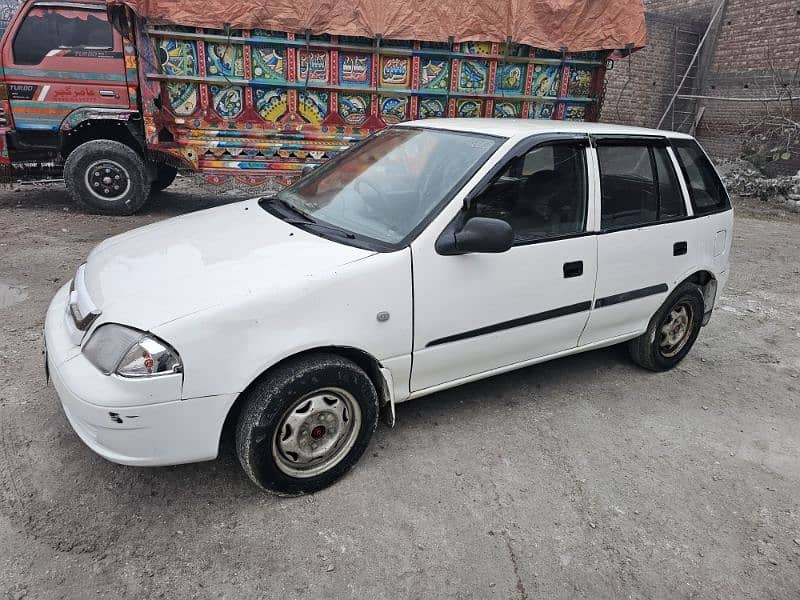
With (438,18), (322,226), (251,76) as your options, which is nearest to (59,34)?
(251,76)

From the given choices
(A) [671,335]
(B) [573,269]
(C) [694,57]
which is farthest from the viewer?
(C) [694,57]

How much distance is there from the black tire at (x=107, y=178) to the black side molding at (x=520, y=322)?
6.22m

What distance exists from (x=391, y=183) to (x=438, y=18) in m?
5.14

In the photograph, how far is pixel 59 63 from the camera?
702cm

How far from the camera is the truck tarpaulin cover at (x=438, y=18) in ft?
22.1

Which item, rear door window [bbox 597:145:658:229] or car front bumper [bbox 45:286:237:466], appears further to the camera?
rear door window [bbox 597:145:658:229]

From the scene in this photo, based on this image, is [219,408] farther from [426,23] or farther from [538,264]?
[426,23]

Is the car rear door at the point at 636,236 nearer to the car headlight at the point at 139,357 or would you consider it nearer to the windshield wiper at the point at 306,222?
the windshield wiper at the point at 306,222

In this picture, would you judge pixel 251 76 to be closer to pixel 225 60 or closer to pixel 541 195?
pixel 225 60

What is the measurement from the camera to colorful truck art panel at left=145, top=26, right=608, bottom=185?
7023 mm

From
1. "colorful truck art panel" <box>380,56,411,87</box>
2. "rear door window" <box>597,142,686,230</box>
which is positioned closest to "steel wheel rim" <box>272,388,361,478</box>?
"rear door window" <box>597,142,686,230</box>

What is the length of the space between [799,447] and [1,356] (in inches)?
194

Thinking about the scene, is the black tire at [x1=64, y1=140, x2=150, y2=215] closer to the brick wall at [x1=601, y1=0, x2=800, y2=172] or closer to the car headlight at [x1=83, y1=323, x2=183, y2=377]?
the car headlight at [x1=83, y1=323, x2=183, y2=377]

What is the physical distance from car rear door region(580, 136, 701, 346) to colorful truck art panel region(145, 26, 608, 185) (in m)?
4.52
